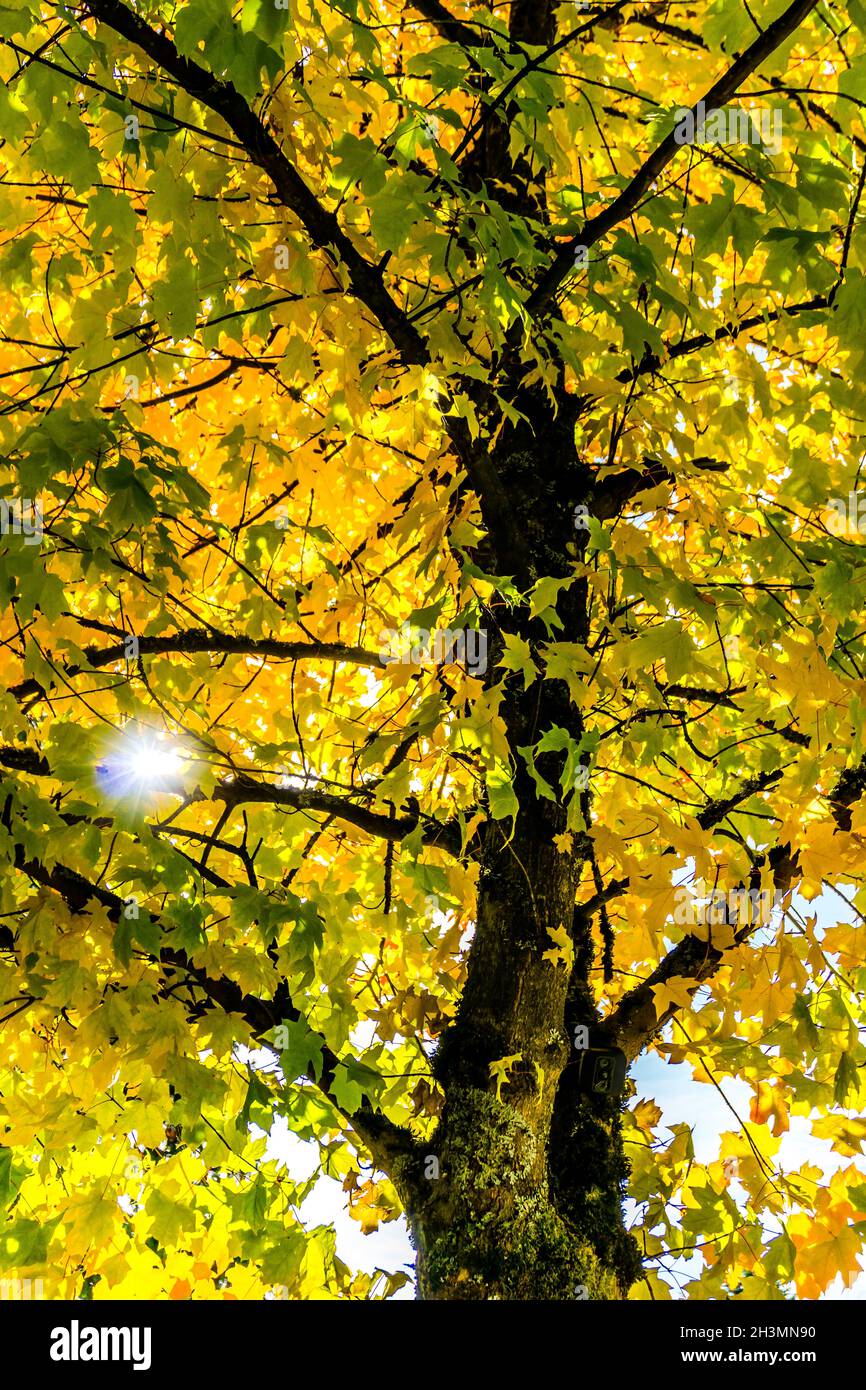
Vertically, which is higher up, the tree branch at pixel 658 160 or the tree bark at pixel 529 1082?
the tree branch at pixel 658 160

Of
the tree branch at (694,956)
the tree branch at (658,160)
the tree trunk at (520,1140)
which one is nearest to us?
the tree branch at (658,160)

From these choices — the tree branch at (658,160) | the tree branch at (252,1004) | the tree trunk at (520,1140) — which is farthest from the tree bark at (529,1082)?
the tree branch at (658,160)

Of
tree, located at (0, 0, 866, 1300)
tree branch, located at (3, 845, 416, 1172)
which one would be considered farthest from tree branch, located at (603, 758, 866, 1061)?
tree branch, located at (3, 845, 416, 1172)

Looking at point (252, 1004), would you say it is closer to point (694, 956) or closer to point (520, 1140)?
point (520, 1140)

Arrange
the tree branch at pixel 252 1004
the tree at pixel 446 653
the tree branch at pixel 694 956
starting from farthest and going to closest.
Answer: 1. the tree branch at pixel 694 956
2. the tree branch at pixel 252 1004
3. the tree at pixel 446 653

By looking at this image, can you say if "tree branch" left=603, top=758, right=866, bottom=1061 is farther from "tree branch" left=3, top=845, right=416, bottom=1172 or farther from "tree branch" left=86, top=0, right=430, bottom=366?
"tree branch" left=86, top=0, right=430, bottom=366

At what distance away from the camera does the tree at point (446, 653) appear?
2762 millimetres

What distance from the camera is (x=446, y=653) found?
3291mm

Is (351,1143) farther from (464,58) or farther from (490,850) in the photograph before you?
(464,58)

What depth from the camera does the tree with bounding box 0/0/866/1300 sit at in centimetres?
276

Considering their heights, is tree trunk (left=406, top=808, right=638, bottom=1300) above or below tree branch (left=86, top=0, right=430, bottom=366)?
below

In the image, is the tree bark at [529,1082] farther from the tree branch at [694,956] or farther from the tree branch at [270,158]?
the tree branch at [270,158]

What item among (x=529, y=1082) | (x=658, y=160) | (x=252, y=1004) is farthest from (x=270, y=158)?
(x=529, y=1082)

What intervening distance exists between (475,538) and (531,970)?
150cm
